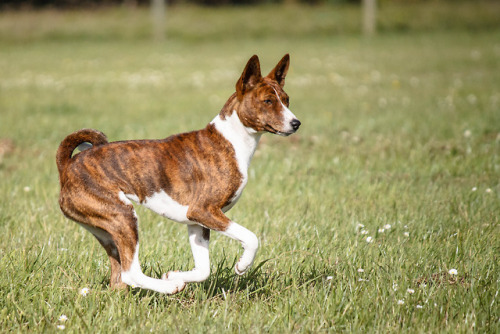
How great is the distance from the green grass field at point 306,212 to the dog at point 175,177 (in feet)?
1.21

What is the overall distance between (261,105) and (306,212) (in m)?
2.34

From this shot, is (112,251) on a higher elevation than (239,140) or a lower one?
lower

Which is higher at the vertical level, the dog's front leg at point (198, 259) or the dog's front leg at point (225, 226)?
the dog's front leg at point (225, 226)

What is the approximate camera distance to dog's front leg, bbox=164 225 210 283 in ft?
11.1

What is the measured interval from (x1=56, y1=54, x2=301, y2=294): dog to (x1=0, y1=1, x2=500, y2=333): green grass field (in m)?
0.37

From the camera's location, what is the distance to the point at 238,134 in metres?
3.46

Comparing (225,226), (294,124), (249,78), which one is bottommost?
(225,226)

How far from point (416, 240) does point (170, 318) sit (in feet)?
7.36

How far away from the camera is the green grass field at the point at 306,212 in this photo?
3461mm

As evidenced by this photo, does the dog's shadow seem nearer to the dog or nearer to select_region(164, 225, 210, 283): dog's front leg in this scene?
select_region(164, 225, 210, 283): dog's front leg

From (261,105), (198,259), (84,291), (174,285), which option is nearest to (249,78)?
(261,105)

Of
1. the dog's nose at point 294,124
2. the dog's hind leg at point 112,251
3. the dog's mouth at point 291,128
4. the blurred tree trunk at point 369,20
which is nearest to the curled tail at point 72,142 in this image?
the dog's hind leg at point 112,251

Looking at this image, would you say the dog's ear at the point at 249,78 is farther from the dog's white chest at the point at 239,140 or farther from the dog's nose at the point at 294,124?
the dog's nose at the point at 294,124

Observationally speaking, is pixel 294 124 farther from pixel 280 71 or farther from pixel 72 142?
pixel 72 142
